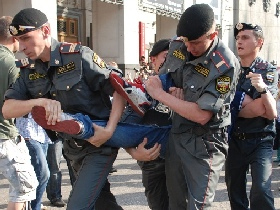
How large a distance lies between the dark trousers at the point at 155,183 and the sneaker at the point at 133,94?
0.61 m

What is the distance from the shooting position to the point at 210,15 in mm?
2967

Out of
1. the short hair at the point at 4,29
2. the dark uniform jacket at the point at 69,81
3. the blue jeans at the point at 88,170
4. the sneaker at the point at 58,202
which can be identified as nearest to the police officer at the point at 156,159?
the blue jeans at the point at 88,170

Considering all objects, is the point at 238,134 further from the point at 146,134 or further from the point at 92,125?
the point at 92,125

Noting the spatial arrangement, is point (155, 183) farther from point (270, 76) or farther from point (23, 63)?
point (23, 63)

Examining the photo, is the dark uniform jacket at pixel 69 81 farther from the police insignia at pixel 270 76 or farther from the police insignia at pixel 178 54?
the police insignia at pixel 270 76

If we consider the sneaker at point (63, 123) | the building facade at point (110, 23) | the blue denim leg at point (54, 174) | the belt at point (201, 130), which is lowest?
the blue denim leg at point (54, 174)

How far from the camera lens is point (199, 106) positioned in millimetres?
2908

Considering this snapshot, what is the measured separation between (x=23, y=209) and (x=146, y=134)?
56.4 inches

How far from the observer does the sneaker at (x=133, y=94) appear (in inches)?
128

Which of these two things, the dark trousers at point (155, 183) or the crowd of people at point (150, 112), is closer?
the crowd of people at point (150, 112)

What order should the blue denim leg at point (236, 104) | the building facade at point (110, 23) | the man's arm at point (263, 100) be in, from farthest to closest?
the building facade at point (110, 23), the blue denim leg at point (236, 104), the man's arm at point (263, 100)

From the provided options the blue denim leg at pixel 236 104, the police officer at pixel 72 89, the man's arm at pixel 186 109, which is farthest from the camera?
the blue denim leg at pixel 236 104

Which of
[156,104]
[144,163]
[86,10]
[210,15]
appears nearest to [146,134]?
[156,104]

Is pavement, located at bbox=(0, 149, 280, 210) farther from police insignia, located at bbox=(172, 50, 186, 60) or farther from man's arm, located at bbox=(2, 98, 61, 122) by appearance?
police insignia, located at bbox=(172, 50, 186, 60)
